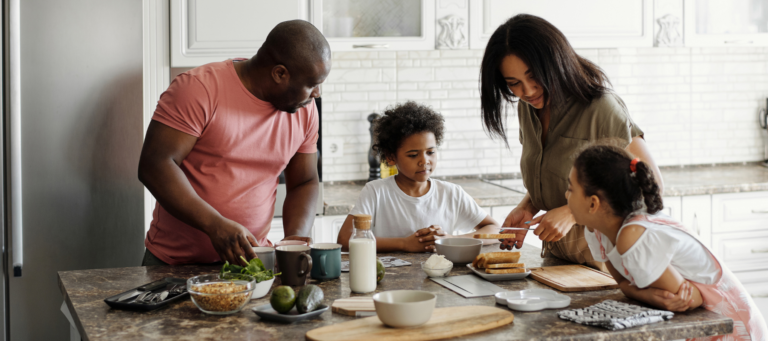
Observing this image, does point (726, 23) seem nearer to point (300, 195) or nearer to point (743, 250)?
point (743, 250)

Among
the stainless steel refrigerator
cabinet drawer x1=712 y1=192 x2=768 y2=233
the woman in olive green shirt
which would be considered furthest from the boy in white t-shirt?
cabinet drawer x1=712 y1=192 x2=768 y2=233

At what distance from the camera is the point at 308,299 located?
4.06 ft

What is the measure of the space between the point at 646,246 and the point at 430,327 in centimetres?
49

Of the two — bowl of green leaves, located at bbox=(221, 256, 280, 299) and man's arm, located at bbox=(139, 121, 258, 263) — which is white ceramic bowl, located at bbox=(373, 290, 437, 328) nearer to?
bowl of green leaves, located at bbox=(221, 256, 280, 299)

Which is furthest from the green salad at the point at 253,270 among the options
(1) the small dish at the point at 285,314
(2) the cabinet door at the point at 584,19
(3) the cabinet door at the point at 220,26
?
(2) the cabinet door at the point at 584,19

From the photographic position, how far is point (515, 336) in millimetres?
1140

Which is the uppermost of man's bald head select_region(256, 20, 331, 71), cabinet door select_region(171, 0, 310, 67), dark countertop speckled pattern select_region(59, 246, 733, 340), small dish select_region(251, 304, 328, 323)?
cabinet door select_region(171, 0, 310, 67)

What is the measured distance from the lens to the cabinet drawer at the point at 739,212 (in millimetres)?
3324

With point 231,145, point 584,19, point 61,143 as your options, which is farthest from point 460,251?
point 584,19

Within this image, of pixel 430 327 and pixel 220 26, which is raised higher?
pixel 220 26

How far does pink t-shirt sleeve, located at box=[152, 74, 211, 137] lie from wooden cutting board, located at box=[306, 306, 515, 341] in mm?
761

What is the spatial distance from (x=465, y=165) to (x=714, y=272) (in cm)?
244

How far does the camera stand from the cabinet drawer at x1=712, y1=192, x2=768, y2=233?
10.9 feet

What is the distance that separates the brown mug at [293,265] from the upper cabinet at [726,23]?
284cm
